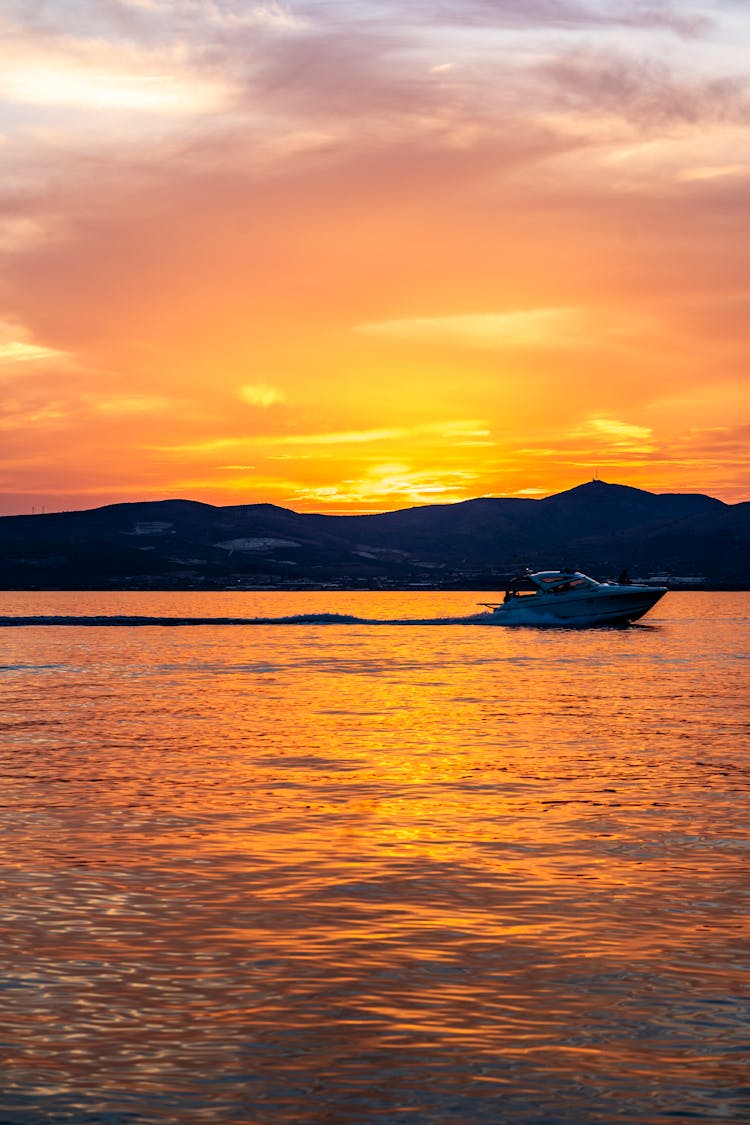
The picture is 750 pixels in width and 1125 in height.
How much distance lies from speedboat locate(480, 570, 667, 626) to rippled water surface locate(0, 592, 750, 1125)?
58.0m

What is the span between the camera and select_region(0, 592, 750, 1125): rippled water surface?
9.49 m

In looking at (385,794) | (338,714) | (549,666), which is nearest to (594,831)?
(385,794)

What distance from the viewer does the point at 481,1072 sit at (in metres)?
9.70

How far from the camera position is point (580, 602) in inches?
3617

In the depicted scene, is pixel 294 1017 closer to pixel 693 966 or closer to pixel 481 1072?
pixel 481 1072

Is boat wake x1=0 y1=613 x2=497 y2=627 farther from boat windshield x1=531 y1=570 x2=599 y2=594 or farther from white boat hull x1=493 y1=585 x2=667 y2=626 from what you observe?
white boat hull x1=493 y1=585 x2=667 y2=626

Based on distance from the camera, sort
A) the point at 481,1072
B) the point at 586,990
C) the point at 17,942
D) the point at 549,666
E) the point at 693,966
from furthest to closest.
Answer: the point at 549,666, the point at 17,942, the point at 693,966, the point at 586,990, the point at 481,1072

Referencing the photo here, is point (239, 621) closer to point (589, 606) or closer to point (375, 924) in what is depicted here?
point (589, 606)

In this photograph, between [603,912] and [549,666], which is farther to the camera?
[549,666]

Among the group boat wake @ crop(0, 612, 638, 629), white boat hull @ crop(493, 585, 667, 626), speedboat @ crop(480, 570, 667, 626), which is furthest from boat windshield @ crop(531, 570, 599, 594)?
boat wake @ crop(0, 612, 638, 629)

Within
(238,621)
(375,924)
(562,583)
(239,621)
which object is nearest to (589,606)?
(562,583)

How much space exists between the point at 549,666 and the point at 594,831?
141 ft

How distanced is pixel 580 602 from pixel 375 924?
79.3m

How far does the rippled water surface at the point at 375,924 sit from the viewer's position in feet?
31.1
